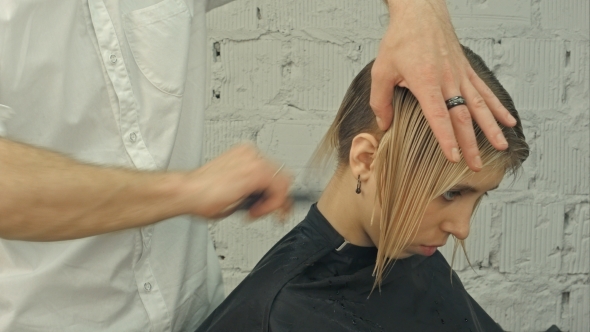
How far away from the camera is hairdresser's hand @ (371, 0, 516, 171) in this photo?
102cm

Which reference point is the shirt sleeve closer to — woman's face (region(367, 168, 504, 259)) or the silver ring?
the silver ring

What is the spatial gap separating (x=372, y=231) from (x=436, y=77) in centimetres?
46

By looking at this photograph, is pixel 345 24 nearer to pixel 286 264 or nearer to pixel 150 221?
pixel 286 264

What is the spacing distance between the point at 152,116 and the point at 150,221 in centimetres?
38

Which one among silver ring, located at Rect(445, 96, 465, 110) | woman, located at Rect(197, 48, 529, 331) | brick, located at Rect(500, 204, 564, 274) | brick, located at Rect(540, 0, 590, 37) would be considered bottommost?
brick, located at Rect(500, 204, 564, 274)

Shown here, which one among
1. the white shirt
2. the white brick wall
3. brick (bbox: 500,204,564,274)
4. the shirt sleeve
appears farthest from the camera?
brick (bbox: 500,204,564,274)

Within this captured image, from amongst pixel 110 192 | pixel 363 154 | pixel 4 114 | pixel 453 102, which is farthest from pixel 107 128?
pixel 453 102

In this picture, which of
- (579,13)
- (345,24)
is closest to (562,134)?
(579,13)

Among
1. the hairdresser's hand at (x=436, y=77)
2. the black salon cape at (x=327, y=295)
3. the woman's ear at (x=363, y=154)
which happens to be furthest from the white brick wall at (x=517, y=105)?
the hairdresser's hand at (x=436, y=77)

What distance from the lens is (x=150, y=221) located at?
3.02ft

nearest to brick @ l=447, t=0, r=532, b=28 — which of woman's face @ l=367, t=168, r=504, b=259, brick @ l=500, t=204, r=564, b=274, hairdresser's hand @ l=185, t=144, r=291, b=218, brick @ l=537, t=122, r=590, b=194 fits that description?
brick @ l=537, t=122, r=590, b=194

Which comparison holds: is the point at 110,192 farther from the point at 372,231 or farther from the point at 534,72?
the point at 534,72

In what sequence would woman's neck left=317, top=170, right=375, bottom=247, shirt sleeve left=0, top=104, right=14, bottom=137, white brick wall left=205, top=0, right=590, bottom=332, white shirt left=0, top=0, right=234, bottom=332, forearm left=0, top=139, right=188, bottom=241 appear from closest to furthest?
forearm left=0, top=139, right=188, bottom=241 → shirt sleeve left=0, top=104, right=14, bottom=137 → white shirt left=0, top=0, right=234, bottom=332 → woman's neck left=317, top=170, right=375, bottom=247 → white brick wall left=205, top=0, right=590, bottom=332

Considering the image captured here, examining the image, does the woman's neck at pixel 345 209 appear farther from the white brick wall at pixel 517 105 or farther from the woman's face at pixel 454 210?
the white brick wall at pixel 517 105
